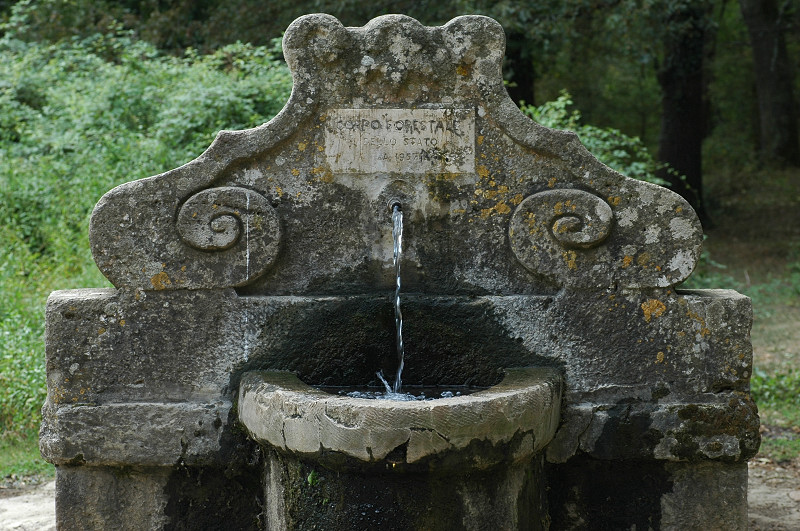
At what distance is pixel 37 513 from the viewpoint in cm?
417

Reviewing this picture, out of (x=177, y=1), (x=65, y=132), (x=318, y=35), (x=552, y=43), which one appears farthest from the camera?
(x=177, y=1)

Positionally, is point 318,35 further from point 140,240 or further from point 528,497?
point 528,497

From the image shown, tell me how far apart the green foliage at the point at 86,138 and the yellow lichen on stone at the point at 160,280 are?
2896 millimetres

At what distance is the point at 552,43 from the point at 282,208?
6.71 metres

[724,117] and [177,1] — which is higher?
[177,1]

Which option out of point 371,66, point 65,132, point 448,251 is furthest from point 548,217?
point 65,132

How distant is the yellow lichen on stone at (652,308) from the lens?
127 inches

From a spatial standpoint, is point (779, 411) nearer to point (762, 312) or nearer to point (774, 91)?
point (762, 312)

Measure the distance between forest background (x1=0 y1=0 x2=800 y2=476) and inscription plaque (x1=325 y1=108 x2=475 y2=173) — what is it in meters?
2.72

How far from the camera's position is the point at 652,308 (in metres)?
3.24

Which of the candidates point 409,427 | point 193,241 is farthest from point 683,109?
point 409,427

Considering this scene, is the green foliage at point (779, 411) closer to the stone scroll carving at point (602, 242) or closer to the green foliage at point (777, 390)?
the green foliage at point (777, 390)

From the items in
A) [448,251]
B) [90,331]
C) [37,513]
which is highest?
[448,251]

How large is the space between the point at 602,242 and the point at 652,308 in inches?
11.8
